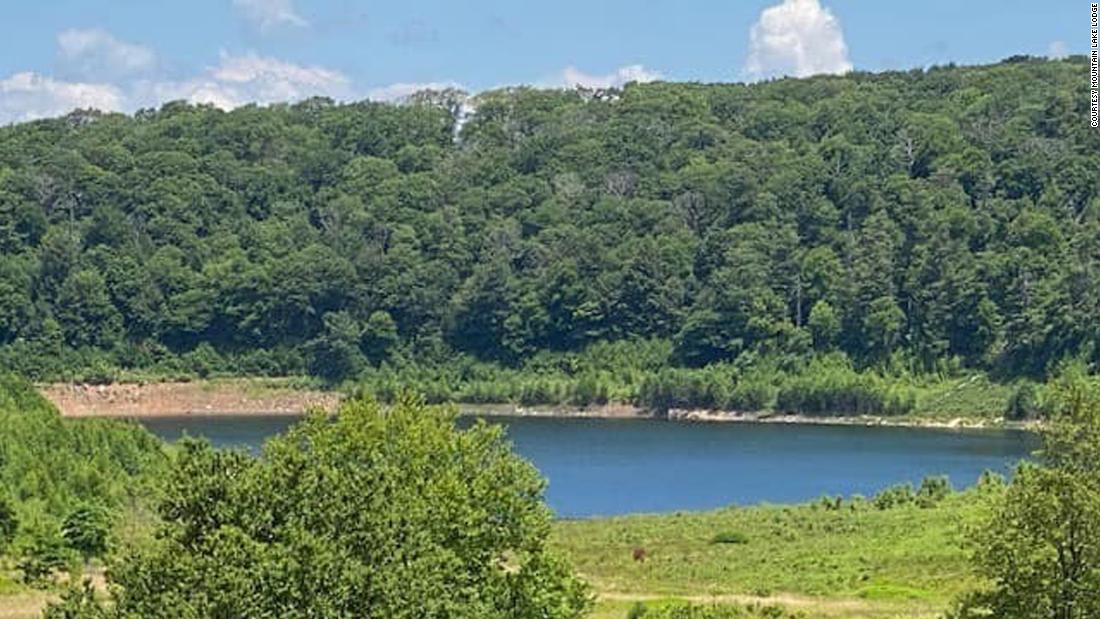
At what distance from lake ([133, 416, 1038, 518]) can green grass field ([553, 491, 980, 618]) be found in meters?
23.9

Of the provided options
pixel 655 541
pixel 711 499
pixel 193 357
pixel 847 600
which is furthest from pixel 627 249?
pixel 847 600

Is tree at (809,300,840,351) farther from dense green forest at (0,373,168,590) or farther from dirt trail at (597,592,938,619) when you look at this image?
dirt trail at (597,592,938,619)

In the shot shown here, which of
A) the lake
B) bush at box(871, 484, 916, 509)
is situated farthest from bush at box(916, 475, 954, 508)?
the lake

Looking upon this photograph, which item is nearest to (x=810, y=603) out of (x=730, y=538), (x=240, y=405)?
(x=730, y=538)

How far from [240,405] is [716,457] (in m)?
66.3

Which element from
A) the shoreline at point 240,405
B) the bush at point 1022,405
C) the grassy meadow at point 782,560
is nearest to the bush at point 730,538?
the grassy meadow at point 782,560

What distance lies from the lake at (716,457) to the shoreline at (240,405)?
442 cm

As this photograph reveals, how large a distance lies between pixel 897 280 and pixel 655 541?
116 metres

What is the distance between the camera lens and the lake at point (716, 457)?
105 metres

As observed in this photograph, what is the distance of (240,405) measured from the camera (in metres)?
182

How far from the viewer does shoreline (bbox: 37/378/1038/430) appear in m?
168

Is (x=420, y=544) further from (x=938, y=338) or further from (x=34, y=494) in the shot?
(x=938, y=338)

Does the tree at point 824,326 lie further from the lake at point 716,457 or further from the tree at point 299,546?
the tree at point 299,546

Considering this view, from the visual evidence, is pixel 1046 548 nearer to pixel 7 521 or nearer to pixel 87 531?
pixel 87 531
